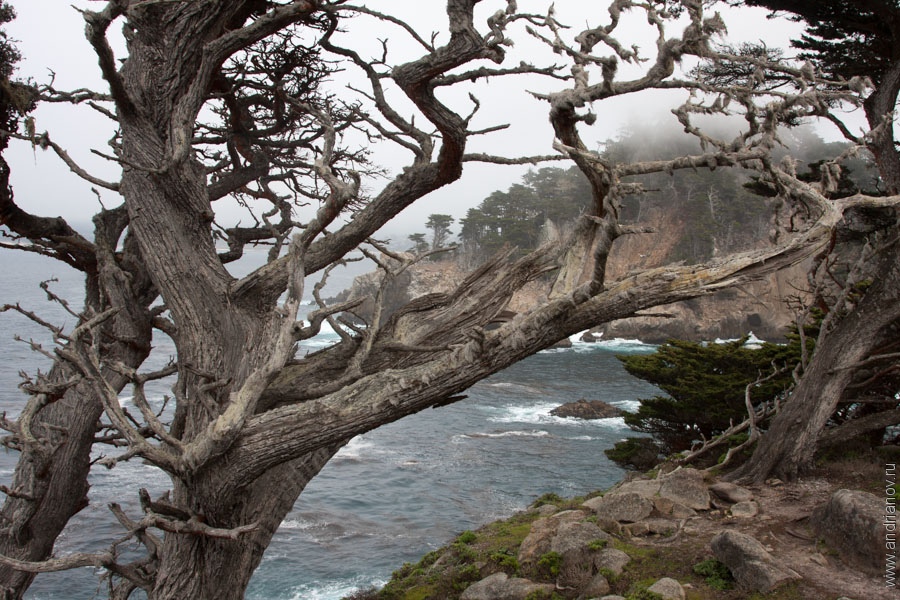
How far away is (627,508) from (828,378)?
2.85 metres

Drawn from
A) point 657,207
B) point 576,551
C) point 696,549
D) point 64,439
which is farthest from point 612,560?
point 657,207

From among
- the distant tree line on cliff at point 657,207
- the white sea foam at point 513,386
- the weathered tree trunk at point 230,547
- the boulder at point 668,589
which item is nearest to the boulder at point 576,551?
the boulder at point 668,589

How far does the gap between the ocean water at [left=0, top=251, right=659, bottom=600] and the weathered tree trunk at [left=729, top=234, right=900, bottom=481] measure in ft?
16.3

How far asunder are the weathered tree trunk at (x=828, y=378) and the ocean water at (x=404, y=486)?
498 centimetres

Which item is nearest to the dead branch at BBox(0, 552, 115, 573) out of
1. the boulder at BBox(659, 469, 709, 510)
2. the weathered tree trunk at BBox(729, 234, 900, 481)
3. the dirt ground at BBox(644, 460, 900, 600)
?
the dirt ground at BBox(644, 460, 900, 600)

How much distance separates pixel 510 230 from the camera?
2112 inches

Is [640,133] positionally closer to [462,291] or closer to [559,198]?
[559,198]

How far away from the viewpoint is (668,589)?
5578 mm

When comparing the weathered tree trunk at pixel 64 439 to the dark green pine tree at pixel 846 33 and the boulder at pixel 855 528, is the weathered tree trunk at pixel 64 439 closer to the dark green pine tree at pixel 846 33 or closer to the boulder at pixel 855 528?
the boulder at pixel 855 528

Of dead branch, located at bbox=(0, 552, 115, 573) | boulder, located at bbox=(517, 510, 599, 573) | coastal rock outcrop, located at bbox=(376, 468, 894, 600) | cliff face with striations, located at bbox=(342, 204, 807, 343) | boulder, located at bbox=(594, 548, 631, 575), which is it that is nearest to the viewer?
dead branch, located at bbox=(0, 552, 115, 573)

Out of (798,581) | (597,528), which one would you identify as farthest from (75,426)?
(798,581)

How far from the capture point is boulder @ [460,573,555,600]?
6.66 metres

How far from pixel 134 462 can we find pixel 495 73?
2118 cm

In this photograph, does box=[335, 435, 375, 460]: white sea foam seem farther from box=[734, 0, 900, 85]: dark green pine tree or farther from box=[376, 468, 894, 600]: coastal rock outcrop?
box=[734, 0, 900, 85]: dark green pine tree
